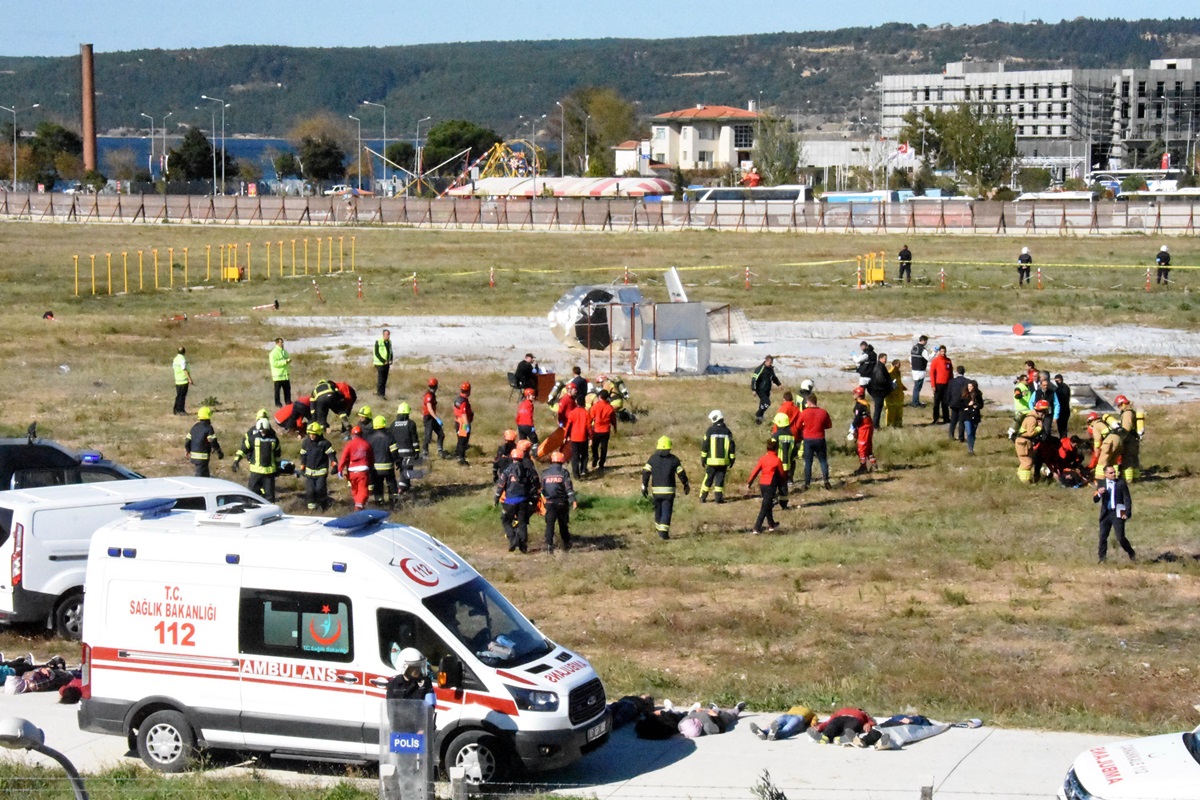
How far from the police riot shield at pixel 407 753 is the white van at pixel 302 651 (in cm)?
138

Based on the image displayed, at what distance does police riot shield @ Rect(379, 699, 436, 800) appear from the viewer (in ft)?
29.0

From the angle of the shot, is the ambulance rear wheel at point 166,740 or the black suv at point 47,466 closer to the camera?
the ambulance rear wheel at point 166,740

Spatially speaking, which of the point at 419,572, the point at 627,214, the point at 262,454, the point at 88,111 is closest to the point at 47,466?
A: the point at 262,454

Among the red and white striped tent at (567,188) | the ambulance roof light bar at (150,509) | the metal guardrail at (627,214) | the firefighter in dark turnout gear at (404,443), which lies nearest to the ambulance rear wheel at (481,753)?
the ambulance roof light bar at (150,509)

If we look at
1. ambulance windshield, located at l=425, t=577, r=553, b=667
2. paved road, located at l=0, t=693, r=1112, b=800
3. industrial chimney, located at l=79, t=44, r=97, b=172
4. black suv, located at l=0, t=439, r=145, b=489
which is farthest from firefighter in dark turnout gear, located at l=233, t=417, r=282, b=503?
industrial chimney, located at l=79, t=44, r=97, b=172

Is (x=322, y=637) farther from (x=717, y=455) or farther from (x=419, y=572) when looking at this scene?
(x=717, y=455)

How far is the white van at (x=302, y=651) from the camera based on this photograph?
10.6m

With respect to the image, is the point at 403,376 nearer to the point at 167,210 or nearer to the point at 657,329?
the point at 657,329

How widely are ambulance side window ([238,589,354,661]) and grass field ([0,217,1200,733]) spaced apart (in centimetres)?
333

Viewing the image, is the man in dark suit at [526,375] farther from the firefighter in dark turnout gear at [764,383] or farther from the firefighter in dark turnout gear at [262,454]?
the firefighter in dark turnout gear at [262,454]

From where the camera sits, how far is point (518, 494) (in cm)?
1911

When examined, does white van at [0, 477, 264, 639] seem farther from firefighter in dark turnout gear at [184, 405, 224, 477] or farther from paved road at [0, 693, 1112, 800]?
firefighter in dark turnout gear at [184, 405, 224, 477]

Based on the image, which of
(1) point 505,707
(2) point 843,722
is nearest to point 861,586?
(2) point 843,722

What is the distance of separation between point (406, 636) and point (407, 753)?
1857 mm
